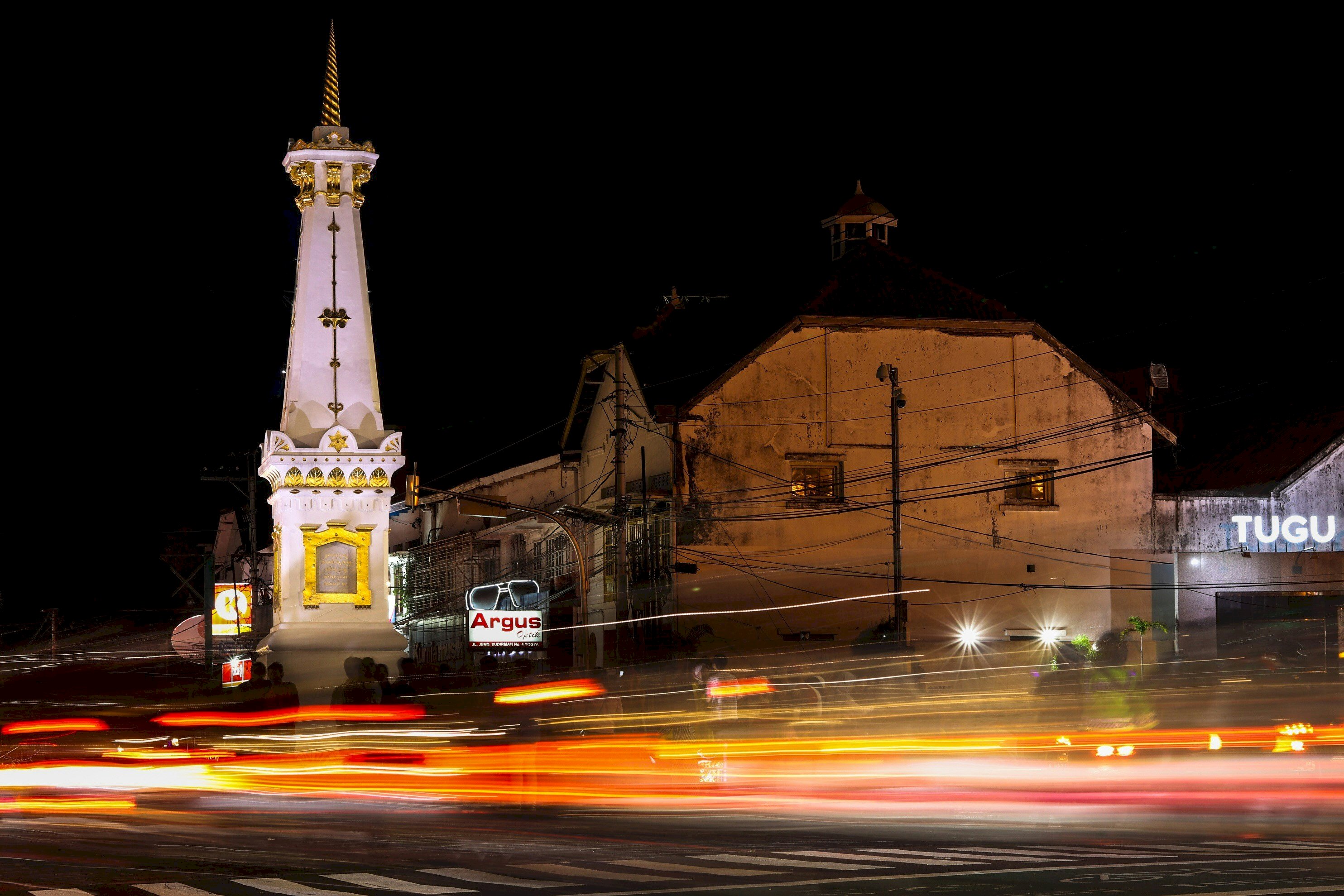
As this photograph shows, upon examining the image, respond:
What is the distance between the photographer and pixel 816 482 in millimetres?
43781

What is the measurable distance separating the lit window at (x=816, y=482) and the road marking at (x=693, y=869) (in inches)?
1202

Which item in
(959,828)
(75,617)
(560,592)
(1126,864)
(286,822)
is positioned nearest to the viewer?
(1126,864)

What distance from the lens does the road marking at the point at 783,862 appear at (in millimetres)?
12391

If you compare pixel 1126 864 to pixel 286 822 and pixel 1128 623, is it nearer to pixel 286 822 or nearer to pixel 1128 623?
pixel 286 822

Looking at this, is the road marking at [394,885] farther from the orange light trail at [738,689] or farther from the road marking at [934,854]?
the orange light trail at [738,689]

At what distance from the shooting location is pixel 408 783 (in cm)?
2205

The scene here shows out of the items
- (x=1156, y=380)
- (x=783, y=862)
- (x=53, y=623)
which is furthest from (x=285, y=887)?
(x=53, y=623)

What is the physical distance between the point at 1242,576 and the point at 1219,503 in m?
2.25

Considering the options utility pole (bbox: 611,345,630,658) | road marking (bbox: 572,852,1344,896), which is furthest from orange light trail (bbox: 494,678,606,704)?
utility pole (bbox: 611,345,630,658)

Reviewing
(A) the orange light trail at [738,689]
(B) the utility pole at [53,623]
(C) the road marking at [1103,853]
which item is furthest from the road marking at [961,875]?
(B) the utility pole at [53,623]

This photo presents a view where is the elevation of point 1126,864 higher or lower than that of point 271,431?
lower

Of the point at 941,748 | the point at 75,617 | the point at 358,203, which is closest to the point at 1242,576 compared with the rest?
the point at 941,748

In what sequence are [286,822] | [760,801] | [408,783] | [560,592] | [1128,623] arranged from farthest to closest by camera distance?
1. [1128,623]
2. [560,592]
3. [408,783]
4. [760,801]
5. [286,822]

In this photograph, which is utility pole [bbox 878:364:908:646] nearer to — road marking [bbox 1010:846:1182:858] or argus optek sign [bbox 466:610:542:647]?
argus optek sign [bbox 466:610:542:647]
